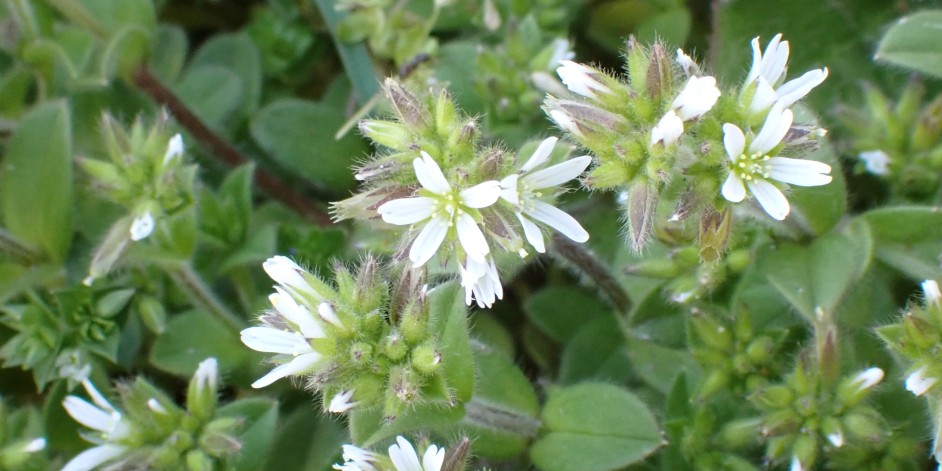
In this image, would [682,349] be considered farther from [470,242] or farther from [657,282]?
[470,242]

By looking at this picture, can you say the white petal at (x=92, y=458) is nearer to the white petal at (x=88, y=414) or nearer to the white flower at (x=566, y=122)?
the white petal at (x=88, y=414)

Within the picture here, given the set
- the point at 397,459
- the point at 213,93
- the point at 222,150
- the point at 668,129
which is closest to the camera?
the point at 668,129

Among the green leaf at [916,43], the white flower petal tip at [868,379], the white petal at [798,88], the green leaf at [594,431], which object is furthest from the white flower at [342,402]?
the green leaf at [916,43]

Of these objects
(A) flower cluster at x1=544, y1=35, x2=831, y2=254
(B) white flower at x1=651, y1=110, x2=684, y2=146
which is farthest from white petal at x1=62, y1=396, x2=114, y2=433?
(B) white flower at x1=651, y1=110, x2=684, y2=146

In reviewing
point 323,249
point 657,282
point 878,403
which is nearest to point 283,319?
point 323,249

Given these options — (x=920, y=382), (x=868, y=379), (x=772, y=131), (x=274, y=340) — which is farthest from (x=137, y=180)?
(x=920, y=382)

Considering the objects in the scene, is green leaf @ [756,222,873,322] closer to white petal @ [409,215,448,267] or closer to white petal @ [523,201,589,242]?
white petal @ [523,201,589,242]

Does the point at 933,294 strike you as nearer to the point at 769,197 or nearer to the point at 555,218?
the point at 769,197
